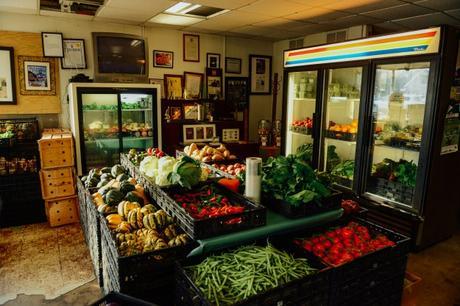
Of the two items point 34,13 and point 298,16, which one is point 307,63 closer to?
point 298,16

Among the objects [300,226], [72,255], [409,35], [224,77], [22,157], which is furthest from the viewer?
[224,77]

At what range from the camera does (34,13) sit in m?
4.81

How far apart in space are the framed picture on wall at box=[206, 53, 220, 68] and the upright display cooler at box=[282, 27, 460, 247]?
199 centimetres

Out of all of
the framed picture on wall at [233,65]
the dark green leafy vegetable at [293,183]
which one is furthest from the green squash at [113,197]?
the framed picture on wall at [233,65]

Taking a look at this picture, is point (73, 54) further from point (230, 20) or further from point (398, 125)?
point (398, 125)

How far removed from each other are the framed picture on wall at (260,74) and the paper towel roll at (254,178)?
192 inches

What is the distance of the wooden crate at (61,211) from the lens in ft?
14.0

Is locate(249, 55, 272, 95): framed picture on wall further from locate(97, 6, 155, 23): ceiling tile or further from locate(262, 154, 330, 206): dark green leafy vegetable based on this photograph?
locate(262, 154, 330, 206): dark green leafy vegetable

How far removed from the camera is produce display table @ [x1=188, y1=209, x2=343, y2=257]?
1.94m

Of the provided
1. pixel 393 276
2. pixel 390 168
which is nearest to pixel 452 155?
pixel 390 168

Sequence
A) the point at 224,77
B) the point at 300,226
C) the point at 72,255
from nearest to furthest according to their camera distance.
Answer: the point at 300,226 → the point at 72,255 → the point at 224,77

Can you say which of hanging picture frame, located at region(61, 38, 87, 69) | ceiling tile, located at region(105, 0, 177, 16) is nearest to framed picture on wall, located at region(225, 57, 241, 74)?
ceiling tile, located at region(105, 0, 177, 16)

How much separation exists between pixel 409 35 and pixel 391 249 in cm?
222

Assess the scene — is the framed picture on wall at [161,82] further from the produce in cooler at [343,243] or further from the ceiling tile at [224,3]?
the produce in cooler at [343,243]
